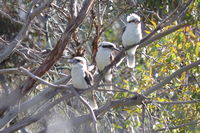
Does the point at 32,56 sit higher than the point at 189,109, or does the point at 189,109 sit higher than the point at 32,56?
the point at 32,56

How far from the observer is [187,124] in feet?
18.0

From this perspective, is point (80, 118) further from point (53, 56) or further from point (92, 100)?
point (53, 56)

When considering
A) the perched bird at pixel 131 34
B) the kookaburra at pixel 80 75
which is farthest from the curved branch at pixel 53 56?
the perched bird at pixel 131 34

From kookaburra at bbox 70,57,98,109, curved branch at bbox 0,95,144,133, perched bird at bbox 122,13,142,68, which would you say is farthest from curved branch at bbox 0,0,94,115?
perched bird at bbox 122,13,142,68

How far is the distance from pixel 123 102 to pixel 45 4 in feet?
4.46

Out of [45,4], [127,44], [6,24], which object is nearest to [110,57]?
[127,44]

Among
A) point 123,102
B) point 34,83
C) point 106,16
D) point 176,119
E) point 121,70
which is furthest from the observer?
point 121,70

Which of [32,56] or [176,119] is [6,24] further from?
[176,119]

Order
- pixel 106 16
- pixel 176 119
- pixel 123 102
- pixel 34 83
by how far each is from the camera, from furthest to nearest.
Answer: pixel 106 16
pixel 176 119
pixel 34 83
pixel 123 102

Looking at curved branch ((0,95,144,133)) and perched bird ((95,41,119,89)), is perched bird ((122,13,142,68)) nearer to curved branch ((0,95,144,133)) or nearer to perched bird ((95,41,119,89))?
perched bird ((95,41,119,89))

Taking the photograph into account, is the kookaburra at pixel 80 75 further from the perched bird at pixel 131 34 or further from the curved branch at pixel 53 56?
the perched bird at pixel 131 34

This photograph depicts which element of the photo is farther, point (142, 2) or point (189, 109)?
point (189, 109)

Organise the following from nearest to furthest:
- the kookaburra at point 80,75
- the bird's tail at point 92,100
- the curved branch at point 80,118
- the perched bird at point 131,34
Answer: the curved branch at point 80,118 < the kookaburra at point 80,75 < the perched bird at point 131,34 < the bird's tail at point 92,100

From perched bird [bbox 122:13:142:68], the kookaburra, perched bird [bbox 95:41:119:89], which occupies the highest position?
perched bird [bbox 122:13:142:68]
